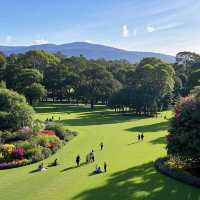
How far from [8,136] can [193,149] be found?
27.0 metres

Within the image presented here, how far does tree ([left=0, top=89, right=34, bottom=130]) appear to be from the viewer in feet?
183

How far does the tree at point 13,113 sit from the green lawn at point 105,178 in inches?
292

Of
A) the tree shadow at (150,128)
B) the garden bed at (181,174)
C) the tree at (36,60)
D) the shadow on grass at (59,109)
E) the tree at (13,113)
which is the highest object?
the tree at (36,60)

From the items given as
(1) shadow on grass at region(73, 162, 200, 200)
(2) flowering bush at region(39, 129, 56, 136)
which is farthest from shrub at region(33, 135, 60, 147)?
(1) shadow on grass at region(73, 162, 200, 200)

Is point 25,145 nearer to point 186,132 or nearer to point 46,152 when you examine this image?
point 46,152

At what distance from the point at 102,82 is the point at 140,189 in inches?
3099

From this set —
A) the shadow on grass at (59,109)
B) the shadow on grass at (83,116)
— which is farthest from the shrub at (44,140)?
the shadow on grass at (59,109)

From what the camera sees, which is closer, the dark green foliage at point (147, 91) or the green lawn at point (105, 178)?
the green lawn at point (105, 178)

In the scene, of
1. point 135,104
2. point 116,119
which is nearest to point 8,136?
point 116,119

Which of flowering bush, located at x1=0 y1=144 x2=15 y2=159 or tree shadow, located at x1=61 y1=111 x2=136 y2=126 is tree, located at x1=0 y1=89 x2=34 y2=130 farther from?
tree shadow, located at x1=61 y1=111 x2=136 y2=126

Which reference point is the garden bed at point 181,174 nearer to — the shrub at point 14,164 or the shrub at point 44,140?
the shrub at point 14,164

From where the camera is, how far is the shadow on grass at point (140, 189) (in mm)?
31172

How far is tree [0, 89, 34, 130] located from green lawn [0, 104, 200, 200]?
7428 mm

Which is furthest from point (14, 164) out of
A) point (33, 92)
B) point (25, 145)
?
point (33, 92)
